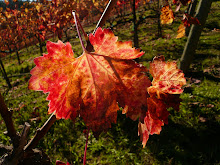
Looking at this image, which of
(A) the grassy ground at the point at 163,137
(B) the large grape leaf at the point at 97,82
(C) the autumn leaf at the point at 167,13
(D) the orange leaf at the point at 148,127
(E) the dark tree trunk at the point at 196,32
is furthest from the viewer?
(E) the dark tree trunk at the point at 196,32

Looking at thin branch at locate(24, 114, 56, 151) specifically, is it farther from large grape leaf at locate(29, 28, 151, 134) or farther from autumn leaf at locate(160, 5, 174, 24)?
autumn leaf at locate(160, 5, 174, 24)

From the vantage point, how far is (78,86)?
50 cm

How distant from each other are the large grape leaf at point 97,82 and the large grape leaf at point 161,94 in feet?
0.29

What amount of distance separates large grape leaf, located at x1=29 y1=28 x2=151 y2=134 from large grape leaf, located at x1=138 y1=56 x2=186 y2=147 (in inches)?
3.5

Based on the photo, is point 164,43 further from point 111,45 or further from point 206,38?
point 111,45

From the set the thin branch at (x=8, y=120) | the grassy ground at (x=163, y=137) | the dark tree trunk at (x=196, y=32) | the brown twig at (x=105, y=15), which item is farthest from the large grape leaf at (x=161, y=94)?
the dark tree trunk at (x=196, y=32)

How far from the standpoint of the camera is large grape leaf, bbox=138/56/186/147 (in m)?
0.55

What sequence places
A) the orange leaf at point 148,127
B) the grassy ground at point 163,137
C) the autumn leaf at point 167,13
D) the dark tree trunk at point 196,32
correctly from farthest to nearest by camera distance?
the dark tree trunk at point 196,32 < the grassy ground at point 163,137 < the autumn leaf at point 167,13 < the orange leaf at point 148,127

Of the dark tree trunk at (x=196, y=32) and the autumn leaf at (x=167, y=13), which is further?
the dark tree trunk at (x=196, y=32)

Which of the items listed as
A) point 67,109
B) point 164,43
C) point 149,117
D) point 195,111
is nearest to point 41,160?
point 67,109

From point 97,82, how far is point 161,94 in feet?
0.77

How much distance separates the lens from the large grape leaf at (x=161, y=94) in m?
0.55

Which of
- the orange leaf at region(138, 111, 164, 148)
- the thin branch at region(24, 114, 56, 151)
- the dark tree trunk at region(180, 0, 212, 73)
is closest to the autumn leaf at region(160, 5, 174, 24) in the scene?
the orange leaf at region(138, 111, 164, 148)

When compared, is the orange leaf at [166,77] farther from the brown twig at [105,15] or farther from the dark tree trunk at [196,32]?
the dark tree trunk at [196,32]
